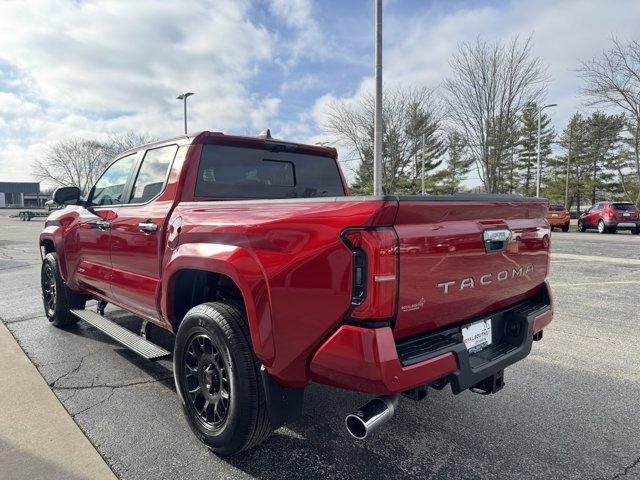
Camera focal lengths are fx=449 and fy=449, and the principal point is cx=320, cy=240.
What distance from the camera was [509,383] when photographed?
3.63 m

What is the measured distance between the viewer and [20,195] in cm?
9281

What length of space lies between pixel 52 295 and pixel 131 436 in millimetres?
3197

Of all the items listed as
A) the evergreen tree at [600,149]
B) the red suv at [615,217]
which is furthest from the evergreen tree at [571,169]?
the red suv at [615,217]

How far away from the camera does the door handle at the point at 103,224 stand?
3932 millimetres

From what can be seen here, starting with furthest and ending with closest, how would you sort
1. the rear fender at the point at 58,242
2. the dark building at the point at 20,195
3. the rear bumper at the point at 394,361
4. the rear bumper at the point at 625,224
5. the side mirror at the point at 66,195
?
the dark building at the point at 20,195 → the rear bumper at the point at 625,224 → the rear fender at the point at 58,242 → the side mirror at the point at 66,195 → the rear bumper at the point at 394,361

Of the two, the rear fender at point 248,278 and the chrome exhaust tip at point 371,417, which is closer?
the chrome exhaust tip at point 371,417

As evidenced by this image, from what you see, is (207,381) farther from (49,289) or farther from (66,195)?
(49,289)

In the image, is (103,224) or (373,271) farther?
(103,224)

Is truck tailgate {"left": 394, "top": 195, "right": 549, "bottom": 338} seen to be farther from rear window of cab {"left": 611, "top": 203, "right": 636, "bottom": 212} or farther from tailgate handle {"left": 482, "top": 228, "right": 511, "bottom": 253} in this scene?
rear window of cab {"left": 611, "top": 203, "right": 636, "bottom": 212}

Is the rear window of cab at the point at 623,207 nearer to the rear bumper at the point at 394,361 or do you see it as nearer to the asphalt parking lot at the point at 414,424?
the asphalt parking lot at the point at 414,424

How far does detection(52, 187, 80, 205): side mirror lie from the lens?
4.54 meters

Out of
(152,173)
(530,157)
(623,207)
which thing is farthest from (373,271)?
(530,157)

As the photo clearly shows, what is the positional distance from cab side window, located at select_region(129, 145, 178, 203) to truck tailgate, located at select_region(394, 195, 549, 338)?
85.1 inches

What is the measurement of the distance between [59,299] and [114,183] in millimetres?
1687
